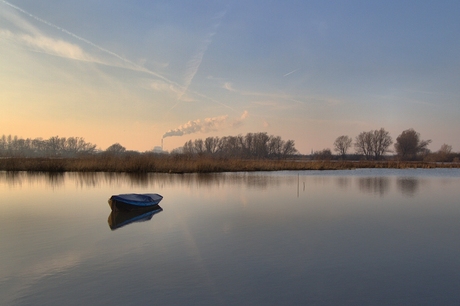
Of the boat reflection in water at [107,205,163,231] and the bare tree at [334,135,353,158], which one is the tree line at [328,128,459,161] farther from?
the boat reflection in water at [107,205,163,231]

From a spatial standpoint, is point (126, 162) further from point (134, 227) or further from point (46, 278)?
point (46, 278)

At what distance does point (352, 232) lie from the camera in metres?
7.24

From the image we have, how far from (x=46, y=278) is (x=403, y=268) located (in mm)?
4911

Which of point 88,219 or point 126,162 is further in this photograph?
point 126,162

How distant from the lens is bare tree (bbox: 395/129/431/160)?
63969mm

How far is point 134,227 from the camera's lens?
309 inches

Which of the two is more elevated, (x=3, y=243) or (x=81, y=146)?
(x=81, y=146)

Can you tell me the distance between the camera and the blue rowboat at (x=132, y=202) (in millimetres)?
9242

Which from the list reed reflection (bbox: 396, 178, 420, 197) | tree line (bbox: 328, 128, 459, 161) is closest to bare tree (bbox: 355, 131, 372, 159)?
tree line (bbox: 328, 128, 459, 161)

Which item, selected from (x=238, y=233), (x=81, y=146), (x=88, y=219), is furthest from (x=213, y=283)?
(x=81, y=146)

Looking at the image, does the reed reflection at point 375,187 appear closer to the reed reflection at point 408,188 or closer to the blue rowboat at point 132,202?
the reed reflection at point 408,188

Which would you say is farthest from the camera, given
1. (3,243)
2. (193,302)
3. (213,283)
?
(3,243)

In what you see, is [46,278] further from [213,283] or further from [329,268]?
[329,268]

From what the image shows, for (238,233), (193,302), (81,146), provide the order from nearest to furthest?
(193,302)
(238,233)
(81,146)
